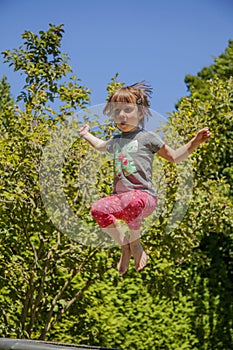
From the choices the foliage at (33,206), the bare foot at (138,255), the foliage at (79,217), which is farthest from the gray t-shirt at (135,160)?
the foliage at (33,206)

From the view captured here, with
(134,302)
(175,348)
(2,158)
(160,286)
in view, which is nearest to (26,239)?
(2,158)

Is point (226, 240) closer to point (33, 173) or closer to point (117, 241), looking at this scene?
point (33, 173)

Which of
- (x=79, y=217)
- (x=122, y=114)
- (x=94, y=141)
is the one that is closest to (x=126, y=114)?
(x=122, y=114)

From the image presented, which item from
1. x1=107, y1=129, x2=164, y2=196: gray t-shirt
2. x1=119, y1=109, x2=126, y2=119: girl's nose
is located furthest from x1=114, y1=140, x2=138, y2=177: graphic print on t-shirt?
x1=119, y1=109, x2=126, y2=119: girl's nose

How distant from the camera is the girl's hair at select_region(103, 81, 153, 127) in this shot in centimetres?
246

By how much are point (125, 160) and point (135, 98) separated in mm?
239

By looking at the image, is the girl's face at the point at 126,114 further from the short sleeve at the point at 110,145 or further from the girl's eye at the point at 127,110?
the short sleeve at the point at 110,145

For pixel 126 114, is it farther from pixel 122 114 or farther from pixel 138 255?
pixel 138 255

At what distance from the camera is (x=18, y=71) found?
17.8ft

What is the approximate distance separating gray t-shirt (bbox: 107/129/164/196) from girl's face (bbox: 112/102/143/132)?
55 mm

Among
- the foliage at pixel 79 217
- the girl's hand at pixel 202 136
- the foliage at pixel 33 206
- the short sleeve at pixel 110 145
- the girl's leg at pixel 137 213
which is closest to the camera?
the girl's leg at pixel 137 213

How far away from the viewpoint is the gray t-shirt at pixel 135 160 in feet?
7.98

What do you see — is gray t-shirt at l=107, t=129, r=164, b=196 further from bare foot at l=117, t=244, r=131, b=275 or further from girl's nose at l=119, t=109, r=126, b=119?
bare foot at l=117, t=244, r=131, b=275

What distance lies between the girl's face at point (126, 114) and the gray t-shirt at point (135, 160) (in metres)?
0.06
